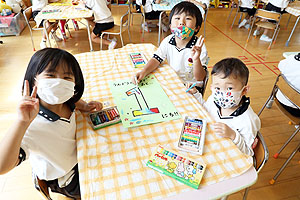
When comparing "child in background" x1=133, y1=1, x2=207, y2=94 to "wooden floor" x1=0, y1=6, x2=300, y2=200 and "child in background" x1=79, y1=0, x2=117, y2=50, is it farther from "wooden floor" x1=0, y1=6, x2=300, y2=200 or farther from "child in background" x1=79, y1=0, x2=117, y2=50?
"child in background" x1=79, y1=0, x2=117, y2=50

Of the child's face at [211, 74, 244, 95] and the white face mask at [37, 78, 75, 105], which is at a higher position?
the white face mask at [37, 78, 75, 105]

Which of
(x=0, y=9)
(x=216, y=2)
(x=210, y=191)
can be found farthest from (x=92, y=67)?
(x=216, y=2)

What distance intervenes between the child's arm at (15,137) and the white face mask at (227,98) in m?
0.91

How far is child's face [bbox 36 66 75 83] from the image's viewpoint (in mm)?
867

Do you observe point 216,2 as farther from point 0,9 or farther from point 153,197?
point 153,197

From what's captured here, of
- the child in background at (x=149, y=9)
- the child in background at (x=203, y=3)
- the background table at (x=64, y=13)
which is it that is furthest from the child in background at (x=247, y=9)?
the background table at (x=64, y=13)

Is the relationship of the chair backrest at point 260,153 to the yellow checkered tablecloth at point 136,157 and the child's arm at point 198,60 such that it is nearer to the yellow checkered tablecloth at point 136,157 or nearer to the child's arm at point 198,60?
the yellow checkered tablecloth at point 136,157

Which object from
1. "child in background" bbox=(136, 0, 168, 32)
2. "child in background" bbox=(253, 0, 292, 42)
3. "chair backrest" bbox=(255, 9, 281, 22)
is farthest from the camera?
"child in background" bbox=(136, 0, 168, 32)

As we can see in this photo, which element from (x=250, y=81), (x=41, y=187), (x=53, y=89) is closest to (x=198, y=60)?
(x=53, y=89)

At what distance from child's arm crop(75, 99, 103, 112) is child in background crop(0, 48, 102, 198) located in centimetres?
7

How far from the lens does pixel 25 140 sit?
2.54 feet

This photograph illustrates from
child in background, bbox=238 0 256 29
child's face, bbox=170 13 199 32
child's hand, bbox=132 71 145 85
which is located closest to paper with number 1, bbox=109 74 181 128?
child's hand, bbox=132 71 145 85

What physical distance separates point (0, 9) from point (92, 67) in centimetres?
400

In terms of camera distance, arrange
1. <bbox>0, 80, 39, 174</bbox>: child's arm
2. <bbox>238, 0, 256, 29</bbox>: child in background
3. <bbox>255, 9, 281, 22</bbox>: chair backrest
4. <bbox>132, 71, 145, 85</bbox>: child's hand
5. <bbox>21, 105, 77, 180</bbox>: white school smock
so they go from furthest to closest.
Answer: <bbox>238, 0, 256, 29</bbox>: child in background, <bbox>255, 9, 281, 22</bbox>: chair backrest, <bbox>132, 71, 145, 85</bbox>: child's hand, <bbox>21, 105, 77, 180</bbox>: white school smock, <bbox>0, 80, 39, 174</bbox>: child's arm
